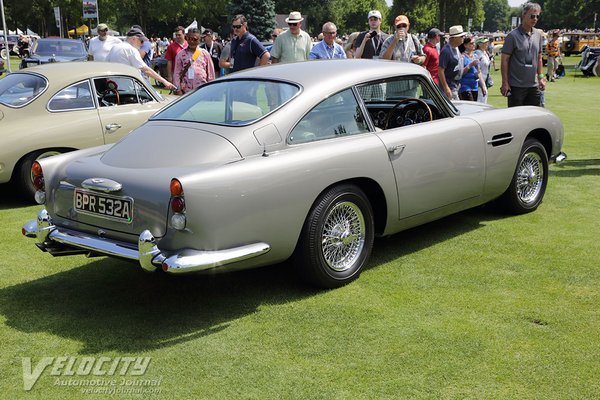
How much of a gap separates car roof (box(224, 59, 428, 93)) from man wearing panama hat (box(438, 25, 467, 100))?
427 centimetres

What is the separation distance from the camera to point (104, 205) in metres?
4.25

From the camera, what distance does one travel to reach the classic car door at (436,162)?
5016 millimetres

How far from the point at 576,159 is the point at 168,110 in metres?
6.58

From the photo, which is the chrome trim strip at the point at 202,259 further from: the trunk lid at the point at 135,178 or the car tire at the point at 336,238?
the car tire at the point at 336,238

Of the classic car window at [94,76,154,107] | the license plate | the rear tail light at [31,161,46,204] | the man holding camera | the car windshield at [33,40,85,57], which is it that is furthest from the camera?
the car windshield at [33,40,85,57]

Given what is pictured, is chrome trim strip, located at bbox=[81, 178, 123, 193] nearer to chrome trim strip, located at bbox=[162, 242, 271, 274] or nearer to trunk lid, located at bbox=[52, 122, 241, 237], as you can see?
trunk lid, located at bbox=[52, 122, 241, 237]

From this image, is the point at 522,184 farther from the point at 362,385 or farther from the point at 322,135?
the point at 362,385

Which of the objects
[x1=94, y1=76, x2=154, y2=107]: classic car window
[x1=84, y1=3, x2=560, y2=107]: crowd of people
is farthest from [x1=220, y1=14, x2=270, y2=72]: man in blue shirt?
[x1=94, y1=76, x2=154, y2=107]: classic car window

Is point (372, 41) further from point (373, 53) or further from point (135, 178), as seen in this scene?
point (135, 178)

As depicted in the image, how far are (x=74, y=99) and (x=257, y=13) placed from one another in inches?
1919

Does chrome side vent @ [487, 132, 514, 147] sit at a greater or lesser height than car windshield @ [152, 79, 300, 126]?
lesser

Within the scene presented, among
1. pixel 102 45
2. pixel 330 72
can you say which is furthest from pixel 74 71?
pixel 330 72

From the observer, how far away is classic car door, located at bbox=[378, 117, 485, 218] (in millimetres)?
5016

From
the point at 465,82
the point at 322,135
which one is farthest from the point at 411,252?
the point at 465,82
